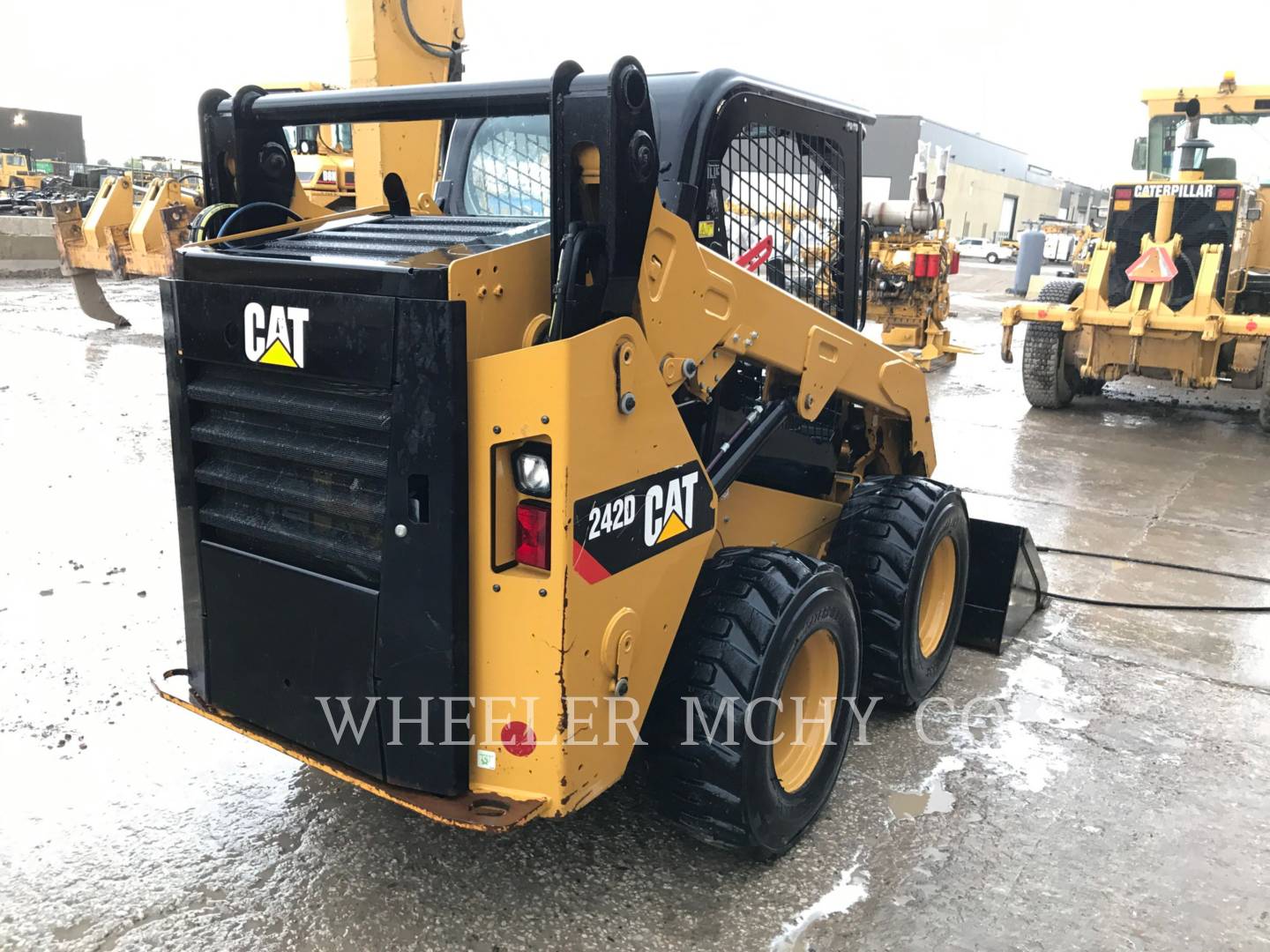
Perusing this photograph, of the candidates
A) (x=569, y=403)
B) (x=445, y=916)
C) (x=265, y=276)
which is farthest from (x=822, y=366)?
Result: (x=445, y=916)

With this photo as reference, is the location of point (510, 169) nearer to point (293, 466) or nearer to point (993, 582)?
point (293, 466)

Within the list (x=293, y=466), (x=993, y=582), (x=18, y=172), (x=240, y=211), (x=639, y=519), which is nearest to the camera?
(x=639, y=519)

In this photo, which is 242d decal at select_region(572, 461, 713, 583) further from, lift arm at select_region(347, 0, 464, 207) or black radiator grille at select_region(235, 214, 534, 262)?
lift arm at select_region(347, 0, 464, 207)

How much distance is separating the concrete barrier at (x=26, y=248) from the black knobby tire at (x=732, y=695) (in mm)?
19028

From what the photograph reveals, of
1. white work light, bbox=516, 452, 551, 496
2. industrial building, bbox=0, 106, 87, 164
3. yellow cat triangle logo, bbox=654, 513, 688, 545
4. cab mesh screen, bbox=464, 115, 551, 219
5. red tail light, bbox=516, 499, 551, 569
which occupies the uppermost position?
industrial building, bbox=0, 106, 87, 164

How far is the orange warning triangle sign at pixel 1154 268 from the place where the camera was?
8797mm

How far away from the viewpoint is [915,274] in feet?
38.6

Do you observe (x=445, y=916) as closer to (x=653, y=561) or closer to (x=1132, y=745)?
(x=653, y=561)

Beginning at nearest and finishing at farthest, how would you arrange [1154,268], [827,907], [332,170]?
[827,907]
[1154,268]
[332,170]

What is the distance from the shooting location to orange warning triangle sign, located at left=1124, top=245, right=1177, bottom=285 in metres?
8.80

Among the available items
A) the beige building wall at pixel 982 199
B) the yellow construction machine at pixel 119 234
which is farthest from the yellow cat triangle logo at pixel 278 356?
the beige building wall at pixel 982 199

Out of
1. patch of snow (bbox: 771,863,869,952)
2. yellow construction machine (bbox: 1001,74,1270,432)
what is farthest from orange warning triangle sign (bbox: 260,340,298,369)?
yellow construction machine (bbox: 1001,74,1270,432)

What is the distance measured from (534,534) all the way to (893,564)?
1693 mm

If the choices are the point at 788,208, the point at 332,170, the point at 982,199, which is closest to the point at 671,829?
the point at 788,208
